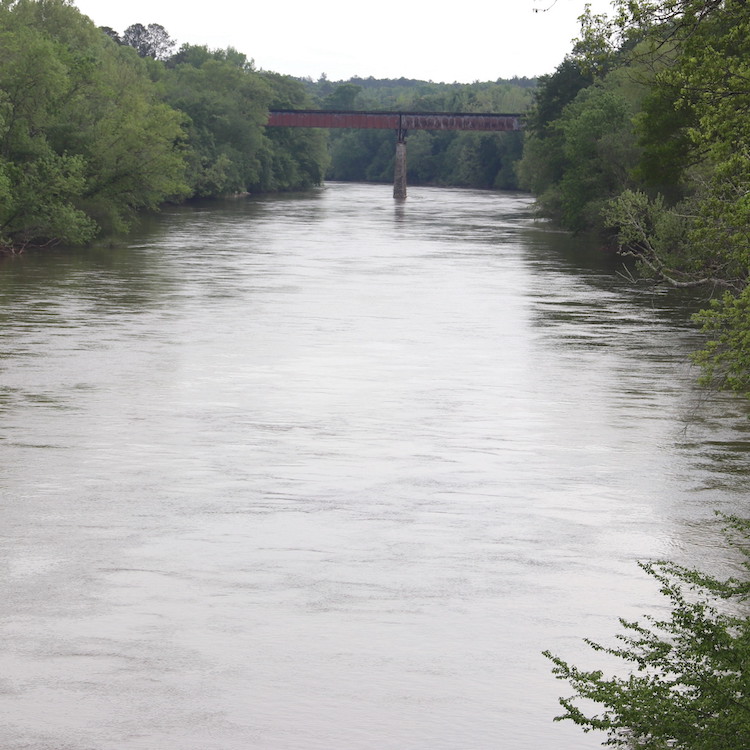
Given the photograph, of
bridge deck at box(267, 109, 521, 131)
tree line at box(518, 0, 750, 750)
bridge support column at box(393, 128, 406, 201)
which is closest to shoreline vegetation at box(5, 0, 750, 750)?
tree line at box(518, 0, 750, 750)

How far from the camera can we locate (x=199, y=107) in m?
104

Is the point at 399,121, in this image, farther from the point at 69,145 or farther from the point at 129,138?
the point at 69,145

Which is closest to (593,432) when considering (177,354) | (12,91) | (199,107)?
(177,354)

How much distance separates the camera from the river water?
11.4m

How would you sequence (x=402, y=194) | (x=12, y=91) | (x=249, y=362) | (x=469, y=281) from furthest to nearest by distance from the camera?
1. (x=402, y=194)
2. (x=12, y=91)
3. (x=469, y=281)
4. (x=249, y=362)

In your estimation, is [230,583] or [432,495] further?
[432,495]

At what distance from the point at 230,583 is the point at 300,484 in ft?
Answer: 14.8

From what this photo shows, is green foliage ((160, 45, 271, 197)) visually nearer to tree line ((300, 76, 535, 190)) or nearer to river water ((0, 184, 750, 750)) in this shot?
tree line ((300, 76, 535, 190))

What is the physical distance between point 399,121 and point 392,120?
0.87m

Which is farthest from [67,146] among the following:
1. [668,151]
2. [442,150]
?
[442,150]

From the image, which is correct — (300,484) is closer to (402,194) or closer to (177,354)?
(177,354)

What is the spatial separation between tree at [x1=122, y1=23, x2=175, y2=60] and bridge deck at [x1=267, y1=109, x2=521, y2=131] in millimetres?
59040

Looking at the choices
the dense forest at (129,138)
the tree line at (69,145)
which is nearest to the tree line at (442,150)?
the dense forest at (129,138)

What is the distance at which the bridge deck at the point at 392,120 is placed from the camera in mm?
119062
